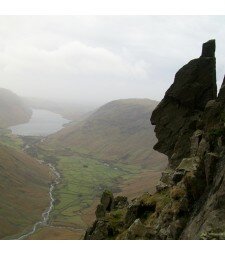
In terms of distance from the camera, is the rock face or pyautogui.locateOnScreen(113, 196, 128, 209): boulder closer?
the rock face

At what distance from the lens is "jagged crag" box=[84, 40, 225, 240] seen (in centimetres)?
3666

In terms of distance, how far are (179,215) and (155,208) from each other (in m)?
11.1

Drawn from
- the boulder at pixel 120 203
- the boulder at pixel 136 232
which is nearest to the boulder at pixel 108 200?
the boulder at pixel 120 203

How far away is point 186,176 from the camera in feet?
137

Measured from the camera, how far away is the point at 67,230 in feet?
571

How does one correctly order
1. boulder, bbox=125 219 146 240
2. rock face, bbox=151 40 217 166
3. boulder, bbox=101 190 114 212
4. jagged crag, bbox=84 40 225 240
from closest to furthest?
jagged crag, bbox=84 40 225 240
boulder, bbox=125 219 146 240
rock face, bbox=151 40 217 166
boulder, bbox=101 190 114 212

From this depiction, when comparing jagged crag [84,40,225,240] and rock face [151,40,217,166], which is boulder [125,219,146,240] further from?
rock face [151,40,217,166]

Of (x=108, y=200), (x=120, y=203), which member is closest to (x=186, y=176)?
(x=120, y=203)

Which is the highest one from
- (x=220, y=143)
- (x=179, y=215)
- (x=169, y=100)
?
(x=169, y=100)

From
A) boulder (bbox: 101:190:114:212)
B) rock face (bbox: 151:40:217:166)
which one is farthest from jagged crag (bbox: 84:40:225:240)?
boulder (bbox: 101:190:114:212)

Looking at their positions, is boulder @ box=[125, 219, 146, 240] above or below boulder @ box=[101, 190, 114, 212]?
above

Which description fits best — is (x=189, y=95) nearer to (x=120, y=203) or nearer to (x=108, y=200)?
(x=120, y=203)
